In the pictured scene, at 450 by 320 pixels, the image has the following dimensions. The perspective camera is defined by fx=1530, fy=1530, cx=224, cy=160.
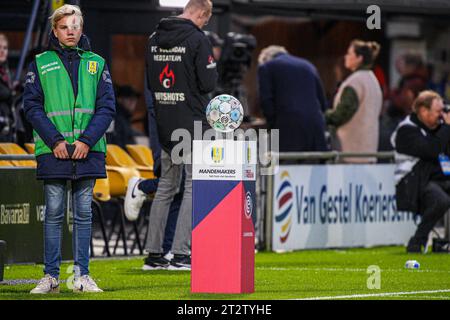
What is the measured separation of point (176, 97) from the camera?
42.4 feet

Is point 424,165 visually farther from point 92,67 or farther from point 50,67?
point 50,67

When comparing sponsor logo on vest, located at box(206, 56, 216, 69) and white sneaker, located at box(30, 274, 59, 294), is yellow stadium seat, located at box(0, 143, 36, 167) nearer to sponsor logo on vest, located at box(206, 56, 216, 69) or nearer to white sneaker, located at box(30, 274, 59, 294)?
sponsor logo on vest, located at box(206, 56, 216, 69)

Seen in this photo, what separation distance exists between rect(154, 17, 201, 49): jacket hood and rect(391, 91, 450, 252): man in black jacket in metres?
3.85

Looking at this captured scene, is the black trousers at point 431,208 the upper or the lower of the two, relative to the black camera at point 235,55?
lower

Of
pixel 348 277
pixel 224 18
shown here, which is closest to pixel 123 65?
pixel 224 18

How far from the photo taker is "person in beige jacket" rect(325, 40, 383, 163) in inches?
711

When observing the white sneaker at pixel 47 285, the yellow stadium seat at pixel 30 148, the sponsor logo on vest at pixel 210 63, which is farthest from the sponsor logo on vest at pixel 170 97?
the white sneaker at pixel 47 285

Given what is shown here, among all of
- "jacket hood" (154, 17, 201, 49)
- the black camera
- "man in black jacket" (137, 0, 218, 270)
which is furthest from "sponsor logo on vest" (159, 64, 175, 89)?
the black camera

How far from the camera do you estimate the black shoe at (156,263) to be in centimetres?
1306

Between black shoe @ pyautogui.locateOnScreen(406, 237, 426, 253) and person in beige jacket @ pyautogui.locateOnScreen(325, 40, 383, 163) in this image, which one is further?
person in beige jacket @ pyautogui.locateOnScreen(325, 40, 383, 163)

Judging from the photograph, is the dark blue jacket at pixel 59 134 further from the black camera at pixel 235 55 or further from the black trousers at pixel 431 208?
the black camera at pixel 235 55

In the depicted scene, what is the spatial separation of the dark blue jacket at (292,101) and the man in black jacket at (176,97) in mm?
4554

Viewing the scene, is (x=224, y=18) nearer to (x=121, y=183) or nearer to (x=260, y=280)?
(x=121, y=183)
